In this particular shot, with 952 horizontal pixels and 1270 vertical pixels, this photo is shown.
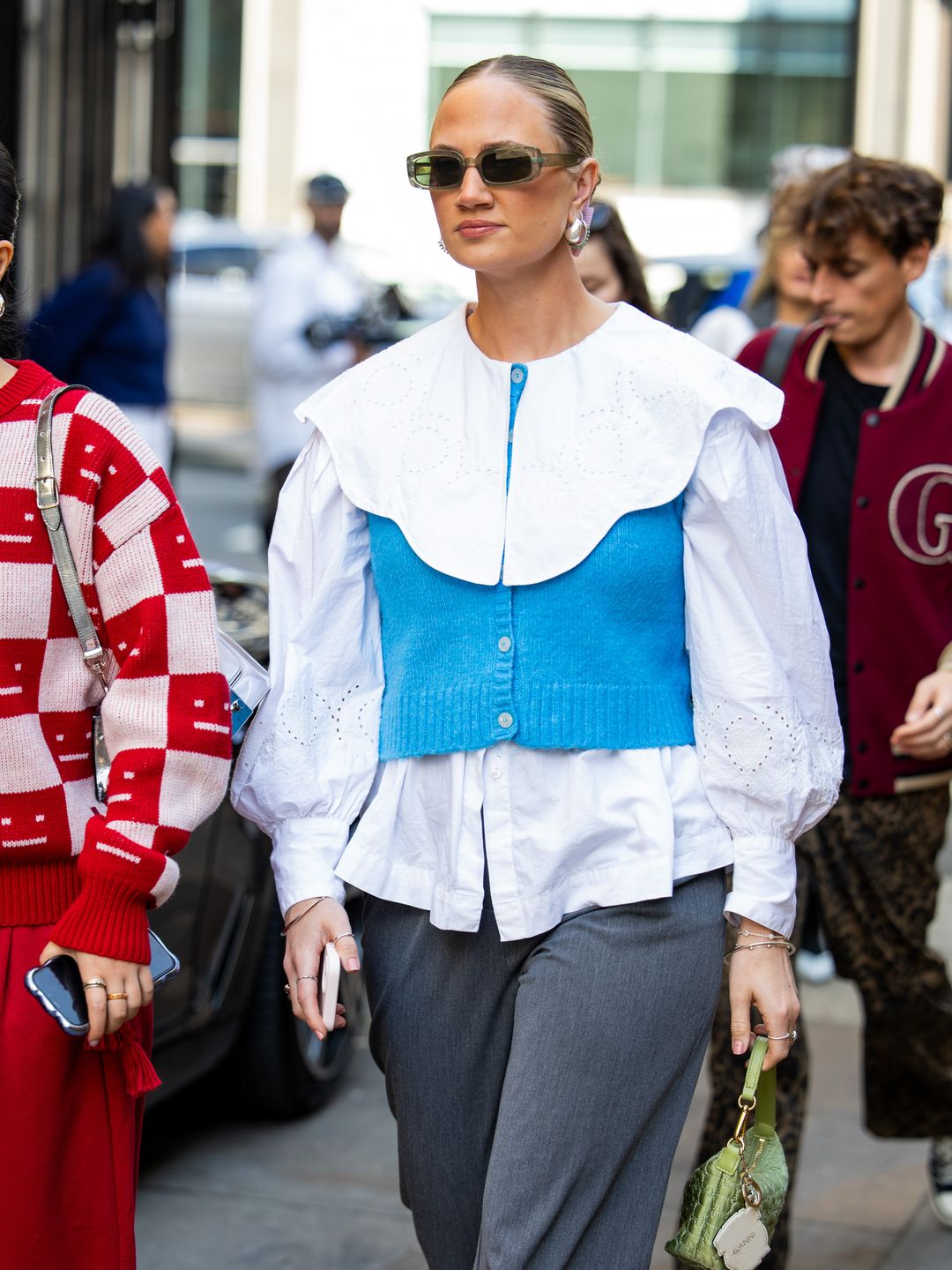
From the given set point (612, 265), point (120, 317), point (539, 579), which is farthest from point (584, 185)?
point (120, 317)

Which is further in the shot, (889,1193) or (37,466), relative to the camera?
(889,1193)

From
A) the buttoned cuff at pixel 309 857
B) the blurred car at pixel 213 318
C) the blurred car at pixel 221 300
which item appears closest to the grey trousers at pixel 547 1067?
the buttoned cuff at pixel 309 857

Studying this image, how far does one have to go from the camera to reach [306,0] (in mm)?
31172

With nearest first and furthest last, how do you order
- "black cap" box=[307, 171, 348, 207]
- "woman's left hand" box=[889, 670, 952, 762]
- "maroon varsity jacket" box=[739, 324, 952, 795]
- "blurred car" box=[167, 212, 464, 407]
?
"woman's left hand" box=[889, 670, 952, 762] < "maroon varsity jacket" box=[739, 324, 952, 795] < "black cap" box=[307, 171, 348, 207] < "blurred car" box=[167, 212, 464, 407]

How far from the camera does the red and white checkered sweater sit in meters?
2.32

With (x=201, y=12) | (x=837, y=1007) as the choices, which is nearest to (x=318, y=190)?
(x=837, y=1007)

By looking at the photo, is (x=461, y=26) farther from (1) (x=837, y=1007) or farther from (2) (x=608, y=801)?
(2) (x=608, y=801)

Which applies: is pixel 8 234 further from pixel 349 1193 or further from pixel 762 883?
pixel 349 1193

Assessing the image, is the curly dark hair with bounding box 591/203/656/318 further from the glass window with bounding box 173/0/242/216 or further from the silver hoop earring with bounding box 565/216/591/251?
the glass window with bounding box 173/0/242/216

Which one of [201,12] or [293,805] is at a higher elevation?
[201,12]

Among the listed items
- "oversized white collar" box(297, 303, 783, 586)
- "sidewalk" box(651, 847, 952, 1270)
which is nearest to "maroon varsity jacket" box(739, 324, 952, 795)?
"sidewalk" box(651, 847, 952, 1270)

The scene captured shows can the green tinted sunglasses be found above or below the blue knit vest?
above

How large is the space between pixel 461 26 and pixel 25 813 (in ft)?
103

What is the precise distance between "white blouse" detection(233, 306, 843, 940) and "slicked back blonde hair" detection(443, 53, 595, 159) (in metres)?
0.25
